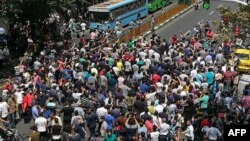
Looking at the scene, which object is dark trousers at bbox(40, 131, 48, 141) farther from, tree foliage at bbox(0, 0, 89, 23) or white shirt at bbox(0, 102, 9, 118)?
tree foliage at bbox(0, 0, 89, 23)

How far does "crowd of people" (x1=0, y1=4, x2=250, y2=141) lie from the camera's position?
18.1m

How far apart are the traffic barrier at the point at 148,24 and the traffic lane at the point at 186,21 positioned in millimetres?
595

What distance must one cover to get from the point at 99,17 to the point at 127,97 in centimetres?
2250

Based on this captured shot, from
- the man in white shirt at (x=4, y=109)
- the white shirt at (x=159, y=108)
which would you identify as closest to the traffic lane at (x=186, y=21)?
the white shirt at (x=159, y=108)

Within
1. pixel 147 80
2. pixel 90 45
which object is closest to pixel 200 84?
pixel 147 80

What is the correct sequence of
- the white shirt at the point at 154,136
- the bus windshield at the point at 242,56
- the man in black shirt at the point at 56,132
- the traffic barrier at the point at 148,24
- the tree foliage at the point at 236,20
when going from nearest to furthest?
1. the white shirt at the point at 154,136
2. the man in black shirt at the point at 56,132
3. the tree foliage at the point at 236,20
4. the bus windshield at the point at 242,56
5. the traffic barrier at the point at 148,24

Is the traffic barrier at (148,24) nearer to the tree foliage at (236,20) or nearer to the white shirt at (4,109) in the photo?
the tree foliage at (236,20)

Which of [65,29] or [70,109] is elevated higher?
[70,109]

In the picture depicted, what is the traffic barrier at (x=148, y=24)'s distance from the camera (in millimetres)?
39431

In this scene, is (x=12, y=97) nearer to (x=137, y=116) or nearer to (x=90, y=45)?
(x=137, y=116)

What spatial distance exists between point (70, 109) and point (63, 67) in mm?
6872

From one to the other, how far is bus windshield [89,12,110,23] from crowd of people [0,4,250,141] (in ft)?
46.0

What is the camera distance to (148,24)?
144ft

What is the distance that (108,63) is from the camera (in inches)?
1043
